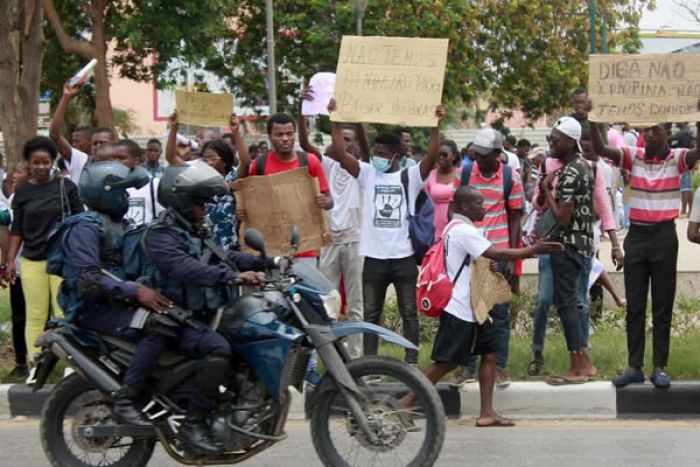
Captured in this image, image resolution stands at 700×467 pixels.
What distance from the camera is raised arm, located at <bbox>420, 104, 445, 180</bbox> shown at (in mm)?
8477

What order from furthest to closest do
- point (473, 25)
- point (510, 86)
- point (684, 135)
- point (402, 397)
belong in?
point (510, 86) → point (473, 25) → point (684, 135) → point (402, 397)

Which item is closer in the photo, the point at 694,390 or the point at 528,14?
the point at 694,390

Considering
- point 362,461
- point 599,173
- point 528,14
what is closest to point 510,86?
point 528,14

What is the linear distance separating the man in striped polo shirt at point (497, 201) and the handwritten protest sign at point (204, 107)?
2.41m

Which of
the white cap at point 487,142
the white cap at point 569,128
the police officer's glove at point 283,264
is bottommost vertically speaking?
the police officer's glove at point 283,264

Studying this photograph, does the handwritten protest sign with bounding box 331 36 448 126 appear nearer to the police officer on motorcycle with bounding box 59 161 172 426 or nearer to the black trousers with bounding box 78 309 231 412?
the police officer on motorcycle with bounding box 59 161 172 426

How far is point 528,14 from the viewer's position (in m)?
30.6

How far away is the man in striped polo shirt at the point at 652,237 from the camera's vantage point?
823 centimetres

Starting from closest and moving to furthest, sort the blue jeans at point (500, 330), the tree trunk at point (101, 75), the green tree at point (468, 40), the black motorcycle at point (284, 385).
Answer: the black motorcycle at point (284, 385) → the blue jeans at point (500, 330) → the tree trunk at point (101, 75) → the green tree at point (468, 40)

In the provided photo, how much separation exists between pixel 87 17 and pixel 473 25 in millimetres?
10358

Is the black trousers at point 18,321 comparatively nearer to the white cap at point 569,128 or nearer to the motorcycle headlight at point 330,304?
the motorcycle headlight at point 330,304

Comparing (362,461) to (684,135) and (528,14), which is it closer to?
(684,135)

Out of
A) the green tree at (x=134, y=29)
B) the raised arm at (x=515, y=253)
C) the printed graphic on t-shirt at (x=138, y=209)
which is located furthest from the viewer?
the green tree at (x=134, y=29)

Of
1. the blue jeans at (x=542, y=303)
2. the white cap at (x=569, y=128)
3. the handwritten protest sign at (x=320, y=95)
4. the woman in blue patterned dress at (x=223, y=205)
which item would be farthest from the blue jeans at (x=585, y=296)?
the woman in blue patterned dress at (x=223, y=205)
